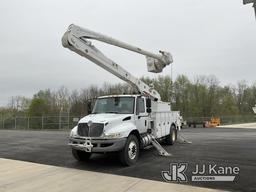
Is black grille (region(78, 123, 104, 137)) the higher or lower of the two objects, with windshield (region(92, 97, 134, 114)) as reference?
lower

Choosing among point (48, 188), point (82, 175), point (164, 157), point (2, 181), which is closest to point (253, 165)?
point (164, 157)

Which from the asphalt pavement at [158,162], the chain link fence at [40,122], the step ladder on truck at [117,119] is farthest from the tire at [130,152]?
the chain link fence at [40,122]

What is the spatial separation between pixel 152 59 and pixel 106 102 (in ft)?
14.8

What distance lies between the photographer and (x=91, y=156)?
12703mm

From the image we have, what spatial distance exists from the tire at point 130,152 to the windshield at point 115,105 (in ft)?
3.80

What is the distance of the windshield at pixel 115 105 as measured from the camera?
1210 centimetres

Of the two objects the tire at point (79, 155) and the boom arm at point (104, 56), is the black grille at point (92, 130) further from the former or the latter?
the boom arm at point (104, 56)

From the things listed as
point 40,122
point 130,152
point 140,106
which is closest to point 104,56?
point 140,106

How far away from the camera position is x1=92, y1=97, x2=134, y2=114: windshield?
12.1 metres

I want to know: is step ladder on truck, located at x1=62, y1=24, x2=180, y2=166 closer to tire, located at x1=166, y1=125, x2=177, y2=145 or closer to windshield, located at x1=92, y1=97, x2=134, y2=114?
windshield, located at x1=92, y1=97, x2=134, y2=114

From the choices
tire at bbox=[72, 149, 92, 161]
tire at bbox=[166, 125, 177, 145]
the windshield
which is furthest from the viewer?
tire at bbox=[166, 125, 177, 145]

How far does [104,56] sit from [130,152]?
12.8 ft

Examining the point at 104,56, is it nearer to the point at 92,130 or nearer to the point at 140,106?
the point at 140,106

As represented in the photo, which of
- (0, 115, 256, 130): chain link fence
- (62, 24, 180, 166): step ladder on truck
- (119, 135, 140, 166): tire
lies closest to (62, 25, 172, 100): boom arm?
(62, 24, 180, 166): step ladder on truck
